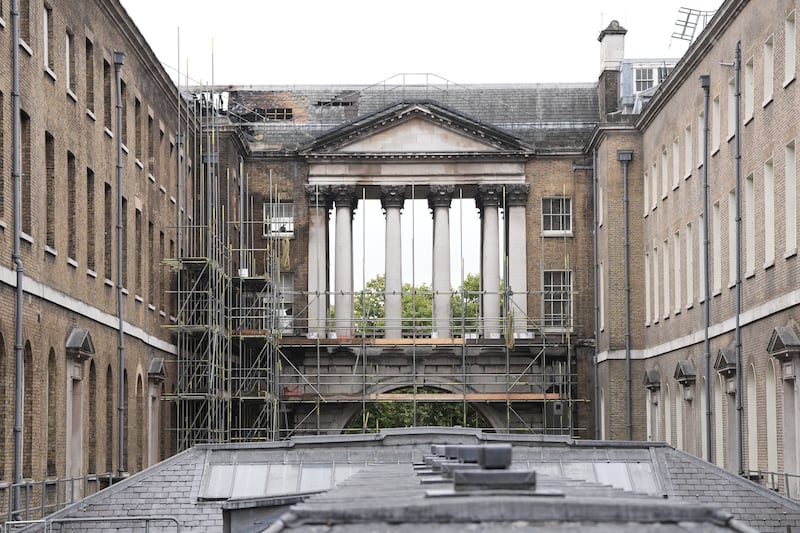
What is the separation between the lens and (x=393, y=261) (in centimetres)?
5725

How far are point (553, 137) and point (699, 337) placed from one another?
62.8 ft

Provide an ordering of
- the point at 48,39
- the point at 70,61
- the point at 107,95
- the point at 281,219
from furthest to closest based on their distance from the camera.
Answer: the point at 281,219
the point at 107,95
the point at 70,61
the point at 48,39

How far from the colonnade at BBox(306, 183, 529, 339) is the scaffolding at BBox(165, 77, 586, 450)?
63 centimetres

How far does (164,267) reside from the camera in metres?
45.9

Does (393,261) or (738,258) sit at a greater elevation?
(393,261)

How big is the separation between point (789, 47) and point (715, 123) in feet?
27.1

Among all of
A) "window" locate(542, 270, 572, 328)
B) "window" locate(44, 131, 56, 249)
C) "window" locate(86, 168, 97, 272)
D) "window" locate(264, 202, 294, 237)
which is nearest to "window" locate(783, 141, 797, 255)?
"window" locate(44, 131, 56, 249)

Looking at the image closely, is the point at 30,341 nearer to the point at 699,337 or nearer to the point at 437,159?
the point at 699,337

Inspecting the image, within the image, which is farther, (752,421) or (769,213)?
(752,421)

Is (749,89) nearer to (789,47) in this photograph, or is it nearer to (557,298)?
(789,47)

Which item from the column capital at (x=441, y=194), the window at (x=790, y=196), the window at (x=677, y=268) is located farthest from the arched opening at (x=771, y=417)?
the column capital at (x=441, y=194)

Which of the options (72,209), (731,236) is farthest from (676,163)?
(72,209)

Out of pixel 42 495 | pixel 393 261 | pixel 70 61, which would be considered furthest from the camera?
pixel 393 261

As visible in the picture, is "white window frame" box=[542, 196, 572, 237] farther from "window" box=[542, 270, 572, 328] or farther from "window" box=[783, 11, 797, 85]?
"window" box=[783, 11, 797, 85]
